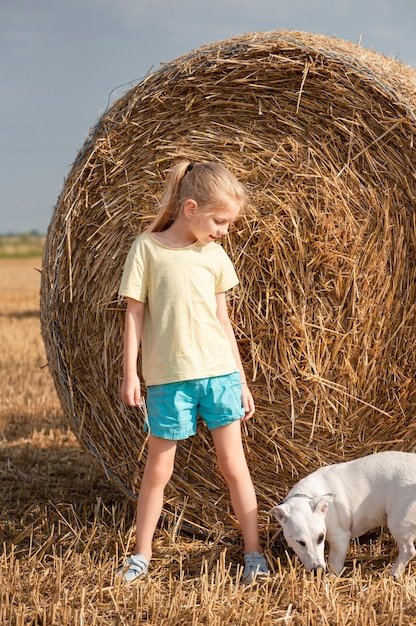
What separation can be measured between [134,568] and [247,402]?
2.95ft

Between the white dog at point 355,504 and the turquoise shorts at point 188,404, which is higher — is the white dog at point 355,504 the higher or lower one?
the lower one

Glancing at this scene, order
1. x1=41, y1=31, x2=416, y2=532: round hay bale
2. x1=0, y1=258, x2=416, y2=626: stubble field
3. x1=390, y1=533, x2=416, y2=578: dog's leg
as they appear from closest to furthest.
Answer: x1=0, y1=258, x2=416, y2=626: stubble field, x1=390, y1=533, x2=416, y2=578: dog's leg, x1=41, y1=31, x2=416, y2=532: round hay bale

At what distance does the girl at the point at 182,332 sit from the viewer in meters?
3.40

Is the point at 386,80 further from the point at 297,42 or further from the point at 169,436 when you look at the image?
the point at 169,436

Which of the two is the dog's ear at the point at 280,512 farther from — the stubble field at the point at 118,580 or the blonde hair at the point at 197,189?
the blonde hair at the point at 197,189

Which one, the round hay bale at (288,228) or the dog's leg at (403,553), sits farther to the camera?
the round hay bale at (288,228)

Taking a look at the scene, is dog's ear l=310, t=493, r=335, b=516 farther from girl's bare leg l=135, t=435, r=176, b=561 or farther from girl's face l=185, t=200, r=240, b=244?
girl's face l=185, t=200, r=240, b=244

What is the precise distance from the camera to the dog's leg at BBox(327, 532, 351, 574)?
3396 mm

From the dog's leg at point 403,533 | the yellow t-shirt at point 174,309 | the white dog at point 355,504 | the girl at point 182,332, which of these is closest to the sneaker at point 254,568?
the girl at point 182,332

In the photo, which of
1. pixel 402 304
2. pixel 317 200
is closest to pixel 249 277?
pixel 317 200

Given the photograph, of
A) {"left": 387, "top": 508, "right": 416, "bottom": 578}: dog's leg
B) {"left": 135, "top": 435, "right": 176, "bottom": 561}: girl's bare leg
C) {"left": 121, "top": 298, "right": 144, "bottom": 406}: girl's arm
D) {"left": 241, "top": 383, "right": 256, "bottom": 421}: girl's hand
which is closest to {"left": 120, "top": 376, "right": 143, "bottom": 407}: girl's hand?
{"left": 121, "top": 298, "right": 144, "bottom": 406}: girl's arm

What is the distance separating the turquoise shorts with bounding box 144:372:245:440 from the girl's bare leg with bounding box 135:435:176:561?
0.08m

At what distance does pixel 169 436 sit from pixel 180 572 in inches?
23.5

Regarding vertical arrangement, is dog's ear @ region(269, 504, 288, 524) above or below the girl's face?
below
